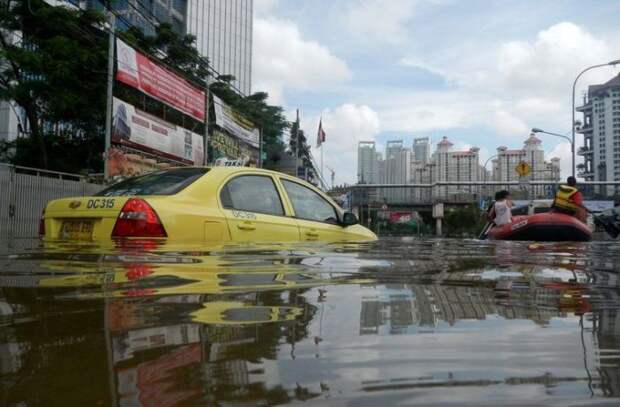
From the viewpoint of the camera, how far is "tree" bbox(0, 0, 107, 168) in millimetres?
17859

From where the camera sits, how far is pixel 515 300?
7.05 ft

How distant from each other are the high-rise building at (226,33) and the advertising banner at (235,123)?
57.4ft

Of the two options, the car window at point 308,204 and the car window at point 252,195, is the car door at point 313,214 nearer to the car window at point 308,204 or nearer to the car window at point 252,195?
the car window at point 308,204

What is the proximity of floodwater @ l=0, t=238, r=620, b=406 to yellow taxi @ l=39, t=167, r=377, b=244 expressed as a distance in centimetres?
136

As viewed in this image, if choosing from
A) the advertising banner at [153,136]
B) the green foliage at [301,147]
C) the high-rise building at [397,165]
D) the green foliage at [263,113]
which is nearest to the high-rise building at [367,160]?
the high-rise building at [397,165]

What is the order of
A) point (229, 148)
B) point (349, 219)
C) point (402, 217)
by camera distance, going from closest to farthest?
point (349, 219), point (229, 148), point (402, 217)

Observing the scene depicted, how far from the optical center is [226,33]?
176ft

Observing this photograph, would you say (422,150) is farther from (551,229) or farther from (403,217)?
(551,229)

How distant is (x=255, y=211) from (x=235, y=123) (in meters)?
25.8

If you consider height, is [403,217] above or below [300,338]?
above

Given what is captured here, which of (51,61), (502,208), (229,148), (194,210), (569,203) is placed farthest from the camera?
(229,148)

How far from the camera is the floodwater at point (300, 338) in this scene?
3.52 feet

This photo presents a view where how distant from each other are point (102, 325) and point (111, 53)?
1612 centimetres

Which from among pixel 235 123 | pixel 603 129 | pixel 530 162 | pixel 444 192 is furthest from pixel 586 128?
pixel 235 123
